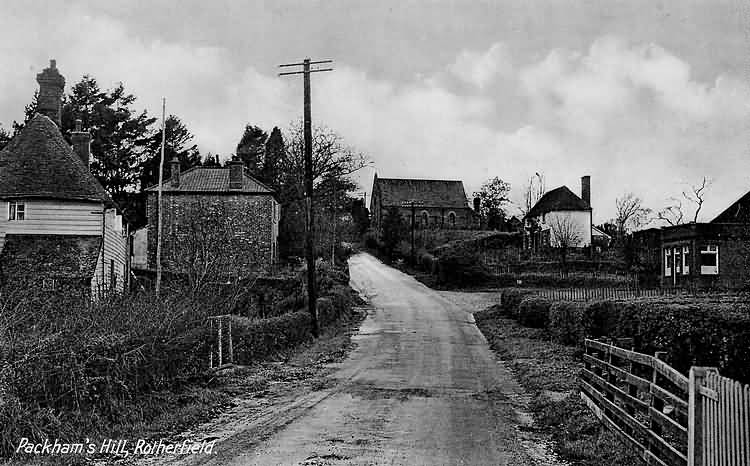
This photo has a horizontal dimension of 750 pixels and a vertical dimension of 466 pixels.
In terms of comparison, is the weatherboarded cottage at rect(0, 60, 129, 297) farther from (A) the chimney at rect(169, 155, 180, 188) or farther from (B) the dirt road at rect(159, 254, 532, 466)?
(A) the chimney at rect(169, 155, 180, 188)

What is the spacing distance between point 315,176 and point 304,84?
35617 mm

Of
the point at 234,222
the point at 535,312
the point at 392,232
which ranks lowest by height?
the point at 535,312

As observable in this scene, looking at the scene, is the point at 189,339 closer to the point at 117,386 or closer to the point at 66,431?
the point at 117,386

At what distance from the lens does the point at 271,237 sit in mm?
52781

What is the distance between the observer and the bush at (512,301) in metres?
33.8

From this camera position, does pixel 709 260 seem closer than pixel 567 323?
No

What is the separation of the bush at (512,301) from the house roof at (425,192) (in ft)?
237

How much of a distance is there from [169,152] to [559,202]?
1519 inches

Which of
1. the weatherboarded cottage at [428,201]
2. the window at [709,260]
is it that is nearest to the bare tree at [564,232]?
the window at [709,260]

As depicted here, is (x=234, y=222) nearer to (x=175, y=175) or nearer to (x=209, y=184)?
(x=209, y=184)

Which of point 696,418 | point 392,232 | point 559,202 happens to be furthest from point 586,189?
point 696,418

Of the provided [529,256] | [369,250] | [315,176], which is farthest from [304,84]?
[369,250]

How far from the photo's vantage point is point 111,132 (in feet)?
204

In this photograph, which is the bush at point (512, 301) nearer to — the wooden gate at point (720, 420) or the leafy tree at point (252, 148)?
the wooden gate at point (720, 420)
